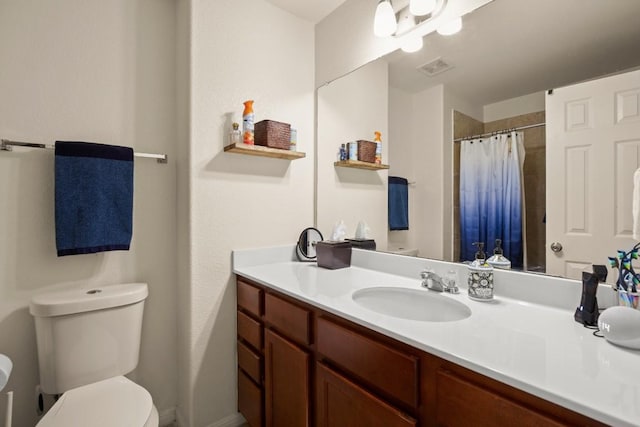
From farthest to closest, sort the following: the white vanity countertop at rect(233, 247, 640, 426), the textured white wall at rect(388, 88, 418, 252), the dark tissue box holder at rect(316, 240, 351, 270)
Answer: the dark tissue box holder at rect(316, 240, 351, 270)
the textured white wall at rect(388, 88, 418, 252)
the white vanity countertop at rect(233, 247, 640, 426)

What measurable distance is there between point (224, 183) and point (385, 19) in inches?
44.8

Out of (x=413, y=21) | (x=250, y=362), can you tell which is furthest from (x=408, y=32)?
(x=250, y=362)

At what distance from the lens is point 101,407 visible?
3.65 feet

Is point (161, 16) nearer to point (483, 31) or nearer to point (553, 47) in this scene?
point (483, 31)

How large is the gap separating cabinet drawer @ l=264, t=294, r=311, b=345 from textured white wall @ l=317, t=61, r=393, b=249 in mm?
680

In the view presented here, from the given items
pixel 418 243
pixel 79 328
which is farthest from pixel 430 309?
pixel 79 328

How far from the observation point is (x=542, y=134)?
1071 mm

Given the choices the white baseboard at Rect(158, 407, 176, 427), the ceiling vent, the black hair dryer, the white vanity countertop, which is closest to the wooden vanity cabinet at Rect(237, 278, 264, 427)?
the white vanity countertop

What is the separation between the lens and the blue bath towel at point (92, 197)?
132 cm

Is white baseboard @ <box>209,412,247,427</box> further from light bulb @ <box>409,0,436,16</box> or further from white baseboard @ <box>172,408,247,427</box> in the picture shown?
light bulb @ <box>409,0,436,16</box>

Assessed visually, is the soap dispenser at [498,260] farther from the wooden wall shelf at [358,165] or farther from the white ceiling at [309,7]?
the white ceiling at [309,7]

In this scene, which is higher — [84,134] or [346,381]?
[84,134]

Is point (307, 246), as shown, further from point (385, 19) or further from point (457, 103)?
point (385, 19)

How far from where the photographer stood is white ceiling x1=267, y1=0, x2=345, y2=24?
5.86ft
